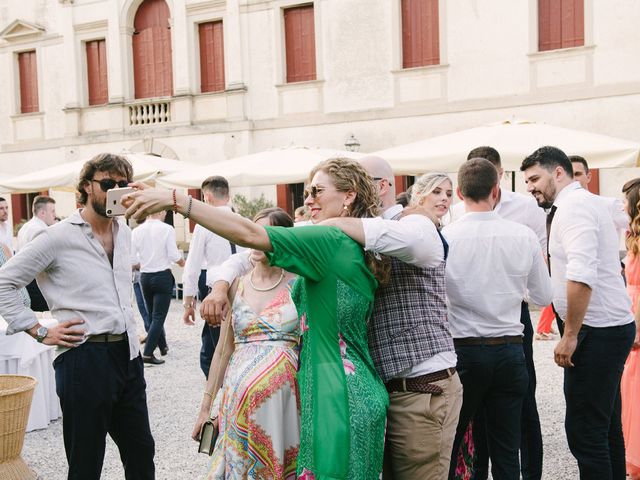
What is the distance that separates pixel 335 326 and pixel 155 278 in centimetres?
712

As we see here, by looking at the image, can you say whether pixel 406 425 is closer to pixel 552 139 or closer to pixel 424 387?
pixel 424 387

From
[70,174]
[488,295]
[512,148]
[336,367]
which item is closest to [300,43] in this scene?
[70,174]

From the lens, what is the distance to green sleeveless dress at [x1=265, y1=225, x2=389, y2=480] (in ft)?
8.81

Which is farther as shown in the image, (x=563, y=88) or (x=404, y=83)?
(x=404, y=83)

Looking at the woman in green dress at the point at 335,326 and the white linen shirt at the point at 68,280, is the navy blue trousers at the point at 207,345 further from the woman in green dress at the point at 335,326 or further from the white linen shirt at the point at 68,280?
the woman in green dress at the point at 335,326

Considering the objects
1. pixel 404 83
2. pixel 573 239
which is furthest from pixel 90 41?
pixel 573 239

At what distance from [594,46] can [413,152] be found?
25.7 ft

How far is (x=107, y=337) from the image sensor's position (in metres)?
3.84

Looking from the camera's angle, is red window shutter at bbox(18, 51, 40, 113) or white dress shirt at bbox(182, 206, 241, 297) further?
red window shutter at bbox(18, 51, 40, 113)

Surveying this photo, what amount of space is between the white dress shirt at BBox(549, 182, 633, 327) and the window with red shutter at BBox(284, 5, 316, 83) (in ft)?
48.4

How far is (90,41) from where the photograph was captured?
21.3m

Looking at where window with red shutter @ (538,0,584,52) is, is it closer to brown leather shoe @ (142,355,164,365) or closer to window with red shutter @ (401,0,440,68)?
window with red shutter @ (401,0,440,68)

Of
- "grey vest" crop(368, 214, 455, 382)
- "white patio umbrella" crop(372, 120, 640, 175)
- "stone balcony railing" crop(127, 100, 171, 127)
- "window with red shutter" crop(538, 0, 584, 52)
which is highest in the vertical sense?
"window with red shutter" crop(538, 0, 584, 52)

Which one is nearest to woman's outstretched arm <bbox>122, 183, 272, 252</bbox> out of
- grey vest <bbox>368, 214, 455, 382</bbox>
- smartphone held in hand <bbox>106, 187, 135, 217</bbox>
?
smartphone held in hand <bbox>106, 187, 135, 217</bbox>
